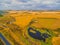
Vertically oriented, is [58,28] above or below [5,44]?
above

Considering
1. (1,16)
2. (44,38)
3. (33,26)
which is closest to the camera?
(44,38)

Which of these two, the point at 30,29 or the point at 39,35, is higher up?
the point at 30,29

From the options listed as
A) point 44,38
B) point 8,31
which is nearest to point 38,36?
point 44,38

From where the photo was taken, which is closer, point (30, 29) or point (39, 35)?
point (39, 35)

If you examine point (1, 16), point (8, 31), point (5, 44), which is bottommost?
point (5, 44)

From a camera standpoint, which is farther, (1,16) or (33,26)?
(1,16)

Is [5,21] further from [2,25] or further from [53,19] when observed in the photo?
[53,19]

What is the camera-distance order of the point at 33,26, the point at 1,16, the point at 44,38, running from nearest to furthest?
the point at 44,38
the point at 33,26
the point at 1,16
